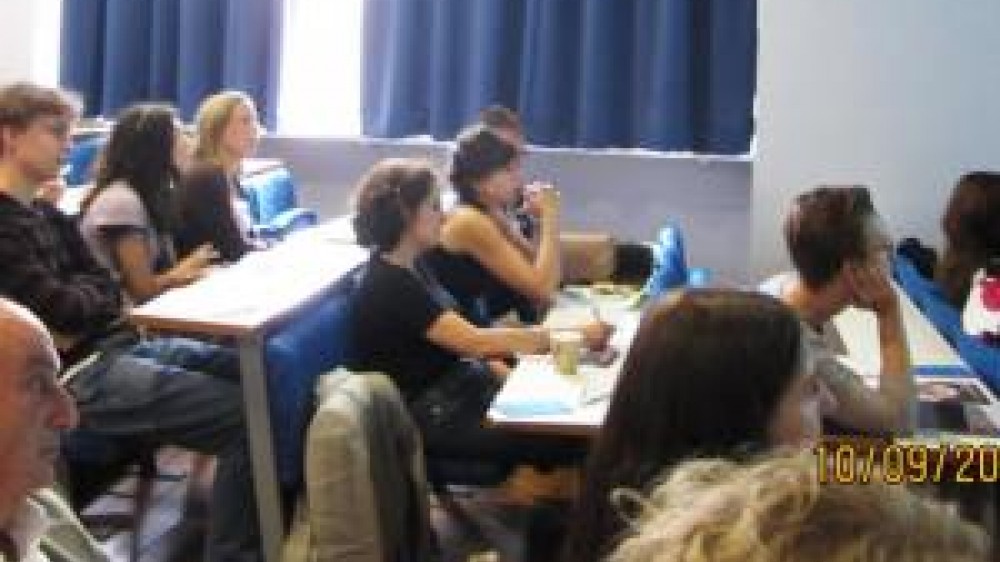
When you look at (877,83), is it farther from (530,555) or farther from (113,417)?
(113,417)

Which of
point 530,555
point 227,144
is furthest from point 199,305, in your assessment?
point 227,144

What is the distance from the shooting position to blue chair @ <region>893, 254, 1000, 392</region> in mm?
3047

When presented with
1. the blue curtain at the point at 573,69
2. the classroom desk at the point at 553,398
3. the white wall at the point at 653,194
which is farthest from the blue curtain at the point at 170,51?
the classroom desk at the point at 553,398

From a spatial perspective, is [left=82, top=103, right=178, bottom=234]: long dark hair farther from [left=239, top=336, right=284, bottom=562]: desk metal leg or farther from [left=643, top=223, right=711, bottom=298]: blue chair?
[left=643, top=223, right=711, bottom=298]: blue chair

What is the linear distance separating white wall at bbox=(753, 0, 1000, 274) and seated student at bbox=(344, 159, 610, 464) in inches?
66.5

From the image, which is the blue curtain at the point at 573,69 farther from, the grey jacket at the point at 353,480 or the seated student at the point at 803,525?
the seated student at the point at 803,525

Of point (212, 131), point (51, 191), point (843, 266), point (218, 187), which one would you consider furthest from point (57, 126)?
point (843, 266)

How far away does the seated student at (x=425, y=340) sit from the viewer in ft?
9.88

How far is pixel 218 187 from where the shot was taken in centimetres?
395

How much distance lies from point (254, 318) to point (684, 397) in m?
1.38

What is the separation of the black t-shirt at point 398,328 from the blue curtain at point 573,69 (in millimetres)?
2163

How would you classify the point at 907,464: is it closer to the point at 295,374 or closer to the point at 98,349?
the point at 295,374

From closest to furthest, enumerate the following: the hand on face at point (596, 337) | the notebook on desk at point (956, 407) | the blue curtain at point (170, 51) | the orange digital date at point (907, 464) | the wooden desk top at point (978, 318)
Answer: the orange digital date at point (907, 464)
the notebook on desk at point (956, 407)
the hand on face at point (596, 337)
the wooden desk top at point (978, 318)
the blue curtain at point (170, 51)

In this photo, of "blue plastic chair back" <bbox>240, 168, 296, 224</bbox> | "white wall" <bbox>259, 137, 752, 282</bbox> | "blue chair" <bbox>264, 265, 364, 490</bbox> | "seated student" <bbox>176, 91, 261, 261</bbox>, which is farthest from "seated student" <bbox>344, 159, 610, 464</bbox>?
"white wall" <bbox>259, 137, 752, 282</bbox>
